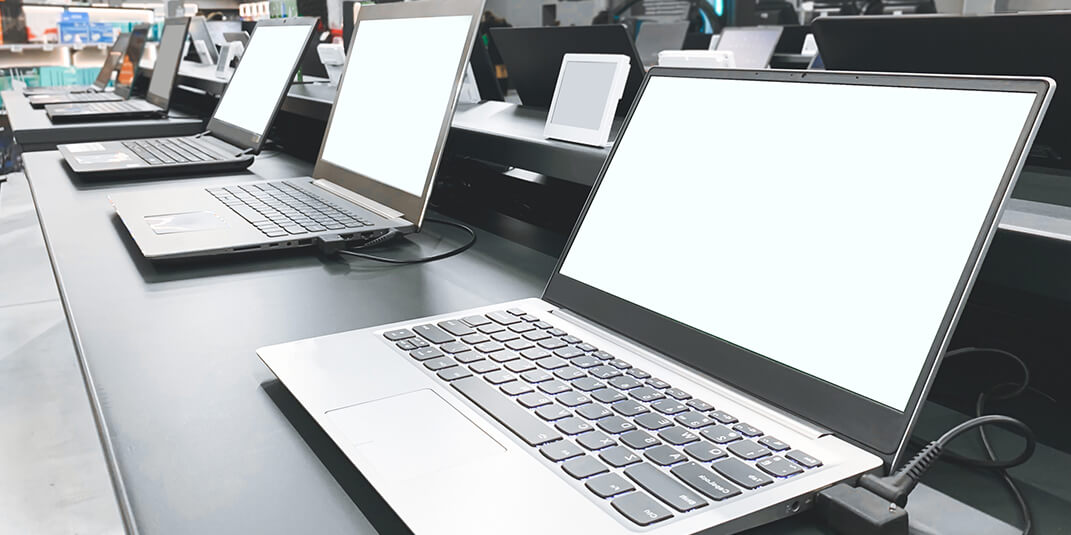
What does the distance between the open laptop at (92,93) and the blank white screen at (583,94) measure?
8.24 ft

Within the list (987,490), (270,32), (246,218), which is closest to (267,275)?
(246,218)

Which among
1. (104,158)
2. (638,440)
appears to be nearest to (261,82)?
(104,158)

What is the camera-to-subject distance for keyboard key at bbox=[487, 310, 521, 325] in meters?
0.70

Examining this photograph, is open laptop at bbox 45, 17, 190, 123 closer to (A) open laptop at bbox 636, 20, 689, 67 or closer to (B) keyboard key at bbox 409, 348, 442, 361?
(B) keyboard key at bbox 409, 348, 442, 361

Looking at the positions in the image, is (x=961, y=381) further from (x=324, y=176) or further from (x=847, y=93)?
(x=324, y=176)

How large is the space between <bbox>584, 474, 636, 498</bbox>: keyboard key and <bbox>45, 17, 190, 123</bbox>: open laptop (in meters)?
2.34

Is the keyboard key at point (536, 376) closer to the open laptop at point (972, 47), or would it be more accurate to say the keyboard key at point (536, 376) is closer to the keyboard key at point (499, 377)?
the keyboard key at point (499, 377)

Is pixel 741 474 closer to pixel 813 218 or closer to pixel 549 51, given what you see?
pixel 813 218

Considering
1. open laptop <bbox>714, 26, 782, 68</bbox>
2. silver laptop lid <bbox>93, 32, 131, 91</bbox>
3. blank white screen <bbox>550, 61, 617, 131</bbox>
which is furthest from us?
open laptop <bbox>714, 26, 782, 68</bbox>

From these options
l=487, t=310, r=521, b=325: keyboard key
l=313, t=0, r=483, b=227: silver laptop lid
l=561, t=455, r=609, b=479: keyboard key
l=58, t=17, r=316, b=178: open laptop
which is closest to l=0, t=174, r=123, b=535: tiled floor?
l=58, t=17, r=316, b=178: open laptop

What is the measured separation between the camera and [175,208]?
113cm

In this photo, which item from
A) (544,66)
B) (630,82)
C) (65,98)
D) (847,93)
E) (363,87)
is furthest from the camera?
(65,98)

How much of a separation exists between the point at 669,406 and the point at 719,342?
0.24ft

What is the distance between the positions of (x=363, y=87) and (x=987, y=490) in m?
0.98
